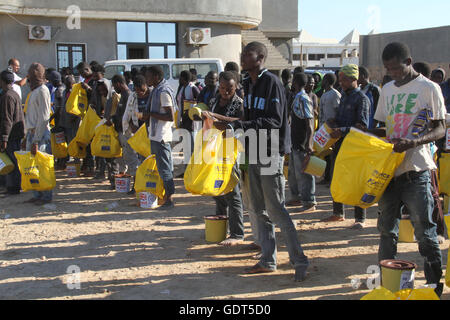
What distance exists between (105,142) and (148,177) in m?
1.53

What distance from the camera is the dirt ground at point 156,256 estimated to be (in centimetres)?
452

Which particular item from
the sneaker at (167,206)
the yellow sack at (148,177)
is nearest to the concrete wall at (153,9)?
the yellow sack at (148,177)

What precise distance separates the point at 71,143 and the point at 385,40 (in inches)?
1143

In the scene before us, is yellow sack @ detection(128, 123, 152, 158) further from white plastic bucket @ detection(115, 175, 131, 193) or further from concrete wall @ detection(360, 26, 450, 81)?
concrete wall @ detection(360, 26, 450, 81)

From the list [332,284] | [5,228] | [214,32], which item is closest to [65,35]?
[214,32]

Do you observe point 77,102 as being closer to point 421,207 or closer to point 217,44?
point 421,207

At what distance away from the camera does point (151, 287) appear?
15.1ft

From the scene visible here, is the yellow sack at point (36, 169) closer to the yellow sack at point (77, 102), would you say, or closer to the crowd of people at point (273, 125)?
the crowd of people at point (273, 125)

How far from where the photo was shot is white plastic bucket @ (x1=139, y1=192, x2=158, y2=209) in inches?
297

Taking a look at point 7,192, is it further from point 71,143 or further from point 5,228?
point 5,228

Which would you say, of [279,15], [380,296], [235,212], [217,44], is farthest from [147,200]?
[279,15]

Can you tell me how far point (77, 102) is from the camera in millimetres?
9727

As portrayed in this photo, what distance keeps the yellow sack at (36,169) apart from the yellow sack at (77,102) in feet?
7.27
